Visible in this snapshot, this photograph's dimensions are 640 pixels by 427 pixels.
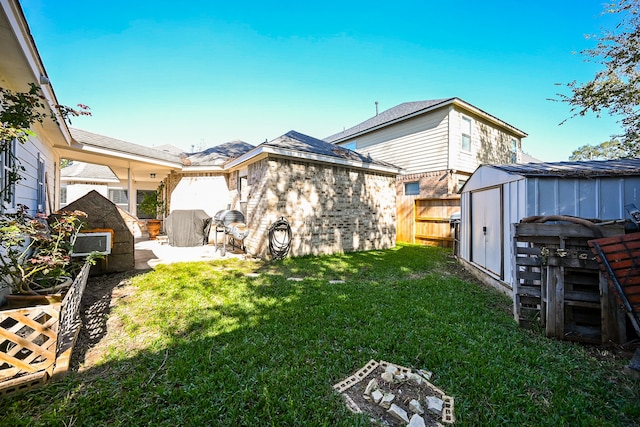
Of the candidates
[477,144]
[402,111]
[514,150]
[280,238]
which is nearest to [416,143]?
[402,111]

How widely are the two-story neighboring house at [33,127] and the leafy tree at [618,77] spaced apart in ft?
38.7

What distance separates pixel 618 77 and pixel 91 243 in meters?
14.3

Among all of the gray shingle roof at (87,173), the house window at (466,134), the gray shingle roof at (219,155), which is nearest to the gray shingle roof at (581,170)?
the house window at (466,134)

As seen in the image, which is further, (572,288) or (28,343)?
(572,288)

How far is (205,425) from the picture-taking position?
71.2 inches

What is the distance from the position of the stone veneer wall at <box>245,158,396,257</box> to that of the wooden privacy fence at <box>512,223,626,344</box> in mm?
5745

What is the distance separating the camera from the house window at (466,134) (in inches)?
473

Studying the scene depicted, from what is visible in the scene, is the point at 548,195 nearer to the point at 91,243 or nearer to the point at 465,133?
the point at 91,243

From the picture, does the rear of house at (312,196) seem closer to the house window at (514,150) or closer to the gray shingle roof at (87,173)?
the house window at (514,150)

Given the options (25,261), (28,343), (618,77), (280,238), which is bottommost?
(28,343)

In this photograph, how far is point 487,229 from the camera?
A: 18.0ft

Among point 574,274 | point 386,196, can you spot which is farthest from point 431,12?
point 574,274

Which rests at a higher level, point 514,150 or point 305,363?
point 514,150

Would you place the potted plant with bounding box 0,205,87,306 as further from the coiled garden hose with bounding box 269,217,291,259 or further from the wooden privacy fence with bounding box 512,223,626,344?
the wooden privacy fence with bounding box 512,223,626,344
